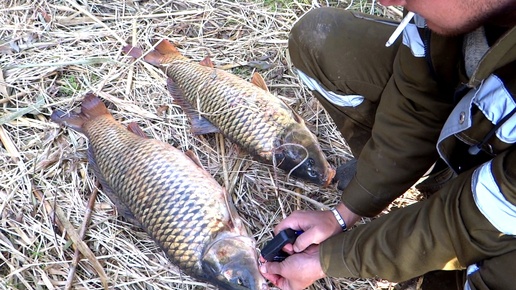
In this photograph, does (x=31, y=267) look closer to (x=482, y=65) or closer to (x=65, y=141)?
(x=65, y=141)

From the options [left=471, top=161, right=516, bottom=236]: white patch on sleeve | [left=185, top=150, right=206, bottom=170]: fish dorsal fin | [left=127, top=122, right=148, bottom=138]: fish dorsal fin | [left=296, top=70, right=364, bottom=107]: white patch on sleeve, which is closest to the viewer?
[left=471, top=161, right=516, bottom=236]: white patch on sleeve

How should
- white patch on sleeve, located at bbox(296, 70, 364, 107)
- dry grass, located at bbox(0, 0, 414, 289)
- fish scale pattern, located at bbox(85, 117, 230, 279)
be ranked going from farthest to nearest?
1. dry grass, located at bbox(0, 0, 414, 289)
2. white patch on sleeve, located at bbox(296, 70, 364, 107)
3. fish scale pattern, located at bbox(85, 117, 230, 279)

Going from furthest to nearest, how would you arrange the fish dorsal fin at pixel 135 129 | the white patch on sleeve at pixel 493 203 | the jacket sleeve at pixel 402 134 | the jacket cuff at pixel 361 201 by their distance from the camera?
the fish dorsal fin at pixel 135 129 → the jacket cuff at pixel 361 201 → the jacket sleeve at pixel 402 134 → the white patch on sleeve at pixel 493 203

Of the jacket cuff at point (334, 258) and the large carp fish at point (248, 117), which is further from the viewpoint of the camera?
the large carp fish at point (248, 117)

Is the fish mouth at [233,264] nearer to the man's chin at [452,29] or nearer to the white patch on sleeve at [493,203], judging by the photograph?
the white patch on sleeve at [493,203]

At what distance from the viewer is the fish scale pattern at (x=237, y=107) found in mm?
2617

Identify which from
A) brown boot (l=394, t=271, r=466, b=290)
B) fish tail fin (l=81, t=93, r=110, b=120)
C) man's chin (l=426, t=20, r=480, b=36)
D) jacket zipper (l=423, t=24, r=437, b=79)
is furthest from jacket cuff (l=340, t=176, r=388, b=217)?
fish tail fin (l=81, t=93, r=110, b=120)

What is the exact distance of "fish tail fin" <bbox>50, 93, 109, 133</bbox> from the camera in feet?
9.14

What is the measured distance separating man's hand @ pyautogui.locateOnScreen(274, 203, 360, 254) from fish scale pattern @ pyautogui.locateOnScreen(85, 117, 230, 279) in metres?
0.37

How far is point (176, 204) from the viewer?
232cm

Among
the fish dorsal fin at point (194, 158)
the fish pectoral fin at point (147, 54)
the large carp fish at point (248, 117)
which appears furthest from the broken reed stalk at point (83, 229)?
the fish pectoral fin at point (147, 54)

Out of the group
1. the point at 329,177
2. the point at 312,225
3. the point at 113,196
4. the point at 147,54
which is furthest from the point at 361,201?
the point at 147,54

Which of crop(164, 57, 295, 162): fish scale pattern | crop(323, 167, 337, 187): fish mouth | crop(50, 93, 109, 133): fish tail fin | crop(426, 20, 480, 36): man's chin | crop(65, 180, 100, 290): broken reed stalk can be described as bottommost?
crop(65, 180, 100, 290): broken reed stalk

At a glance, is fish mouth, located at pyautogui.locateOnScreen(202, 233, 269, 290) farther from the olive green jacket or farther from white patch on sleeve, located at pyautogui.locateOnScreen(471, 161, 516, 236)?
white patch on sleeve, located at pyautogui.locateOnScreen(471, 161, 516, 236)
